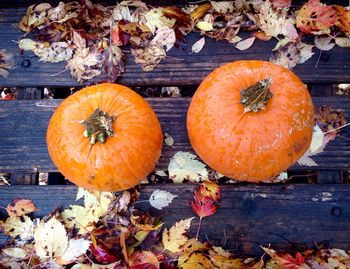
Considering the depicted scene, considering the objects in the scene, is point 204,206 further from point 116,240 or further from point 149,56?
point 149,56

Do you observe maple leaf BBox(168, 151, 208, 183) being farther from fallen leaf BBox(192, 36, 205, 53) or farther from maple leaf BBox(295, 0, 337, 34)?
maple leaf BBox(295, 0, 337, 34)

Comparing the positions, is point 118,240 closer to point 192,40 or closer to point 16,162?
point 16,162

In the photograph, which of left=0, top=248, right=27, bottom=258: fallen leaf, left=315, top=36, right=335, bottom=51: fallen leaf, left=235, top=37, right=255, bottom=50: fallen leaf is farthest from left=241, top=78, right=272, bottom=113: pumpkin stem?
left=0, top=248, right=27, bottom=258: fallen leaf

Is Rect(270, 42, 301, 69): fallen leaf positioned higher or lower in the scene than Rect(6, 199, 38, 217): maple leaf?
higher

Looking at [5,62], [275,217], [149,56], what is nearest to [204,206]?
[275,217]

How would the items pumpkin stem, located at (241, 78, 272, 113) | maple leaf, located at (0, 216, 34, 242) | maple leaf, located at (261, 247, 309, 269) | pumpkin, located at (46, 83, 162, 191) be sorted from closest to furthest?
pumpkin stem, located at (241, 78, 272, 113) → pumpkin, located at (46, 83, 162, 191) → maple leaf, located at (261, 247, 309, 269) → maple leaf, located at (0, 216, 34, 242)

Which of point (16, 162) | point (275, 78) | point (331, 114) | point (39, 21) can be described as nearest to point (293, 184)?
point (331, 114)
